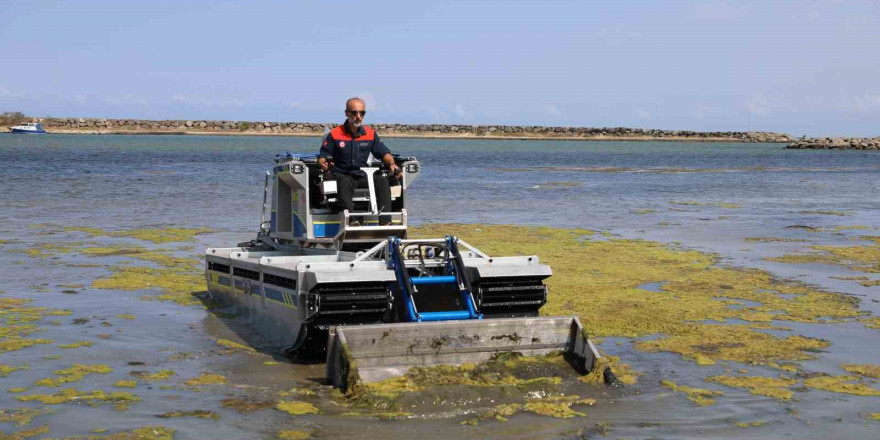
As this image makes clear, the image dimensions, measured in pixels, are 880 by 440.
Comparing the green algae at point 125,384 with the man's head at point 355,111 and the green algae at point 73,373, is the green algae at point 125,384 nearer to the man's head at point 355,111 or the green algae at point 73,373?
the green algae at point 73,373

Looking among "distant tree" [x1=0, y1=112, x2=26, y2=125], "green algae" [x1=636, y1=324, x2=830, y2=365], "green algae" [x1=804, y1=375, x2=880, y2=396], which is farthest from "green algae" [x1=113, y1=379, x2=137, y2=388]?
"distant tree" [x1=0, y1=112, x2=26, y2=125]

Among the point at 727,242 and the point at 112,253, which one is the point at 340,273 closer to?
the point at 112,253

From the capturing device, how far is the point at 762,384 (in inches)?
363

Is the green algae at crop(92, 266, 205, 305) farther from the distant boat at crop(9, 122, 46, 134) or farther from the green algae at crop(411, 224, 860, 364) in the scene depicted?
the distant boat at crop(9, 122, 46, 134)

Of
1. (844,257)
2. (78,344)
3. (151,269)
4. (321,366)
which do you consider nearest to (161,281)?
(151,269)

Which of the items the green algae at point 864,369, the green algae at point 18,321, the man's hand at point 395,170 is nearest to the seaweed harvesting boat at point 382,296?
the man's hand at point 395,170

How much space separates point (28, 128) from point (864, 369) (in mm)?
141791

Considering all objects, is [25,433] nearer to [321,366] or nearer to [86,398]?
[86,398]

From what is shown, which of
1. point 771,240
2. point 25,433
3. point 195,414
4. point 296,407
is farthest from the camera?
point 771,240

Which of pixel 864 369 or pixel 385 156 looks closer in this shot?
pixel 864 369

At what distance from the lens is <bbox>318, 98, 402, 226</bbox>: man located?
1130cm

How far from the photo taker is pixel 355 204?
11.6 metres

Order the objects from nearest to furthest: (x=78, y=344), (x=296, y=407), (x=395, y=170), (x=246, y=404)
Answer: (x=296, y=407), (x=246, y=404), (x=78, y=344), (x=395, y=170)

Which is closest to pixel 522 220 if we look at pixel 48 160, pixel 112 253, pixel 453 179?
pixel 112 253
